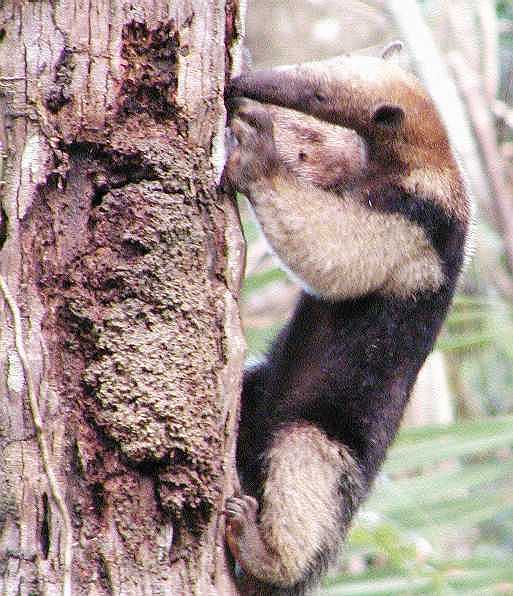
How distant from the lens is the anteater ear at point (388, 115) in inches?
151

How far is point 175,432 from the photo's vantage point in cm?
281

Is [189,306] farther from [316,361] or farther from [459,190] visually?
[459,190]

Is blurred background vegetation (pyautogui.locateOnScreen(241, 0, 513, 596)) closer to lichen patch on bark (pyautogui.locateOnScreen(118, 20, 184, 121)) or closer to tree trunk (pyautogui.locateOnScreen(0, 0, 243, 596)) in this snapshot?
tree trunk (pyautogui.locateOnScreen(0, 0, 243, 596))

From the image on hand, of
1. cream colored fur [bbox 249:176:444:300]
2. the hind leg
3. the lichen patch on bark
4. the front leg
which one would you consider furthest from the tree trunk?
cream colored fur [bbox 249:176:444:300]

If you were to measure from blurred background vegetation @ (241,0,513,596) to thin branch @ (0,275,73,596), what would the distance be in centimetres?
185

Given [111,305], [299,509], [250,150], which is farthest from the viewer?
[299,509]

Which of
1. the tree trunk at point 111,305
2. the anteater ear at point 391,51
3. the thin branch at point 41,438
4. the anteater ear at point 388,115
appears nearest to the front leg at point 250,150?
the tree trunk at point 111,305

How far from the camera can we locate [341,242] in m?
3.54

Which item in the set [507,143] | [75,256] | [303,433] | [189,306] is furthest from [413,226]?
[507,143]

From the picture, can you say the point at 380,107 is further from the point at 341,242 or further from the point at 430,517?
the point at 430,517

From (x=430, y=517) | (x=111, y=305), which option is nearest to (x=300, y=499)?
(x=111, y=305)

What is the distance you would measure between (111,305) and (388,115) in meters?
1.48

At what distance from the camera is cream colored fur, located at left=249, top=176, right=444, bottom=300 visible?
11.2ft

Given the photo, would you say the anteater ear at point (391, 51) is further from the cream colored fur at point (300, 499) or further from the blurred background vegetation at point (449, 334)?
the cream colored fur at point (300, 499)
